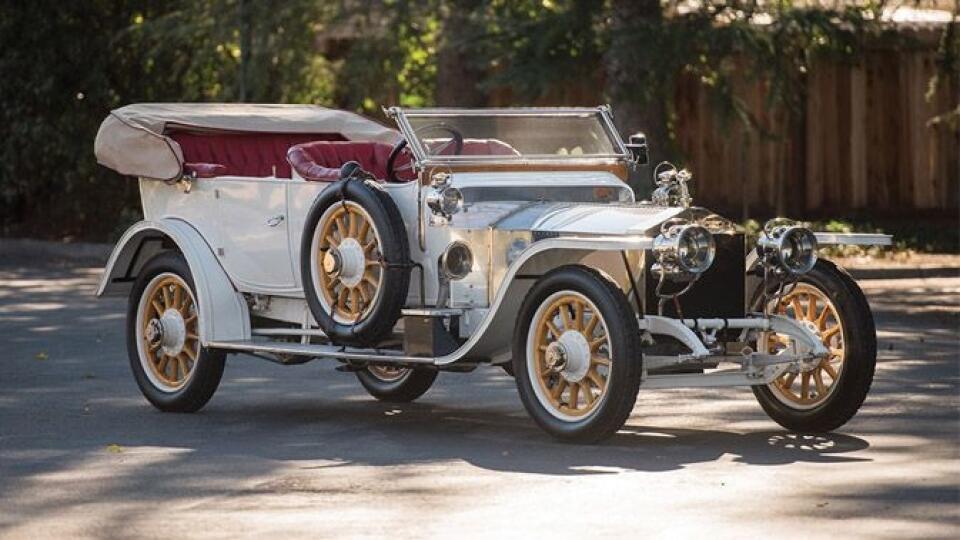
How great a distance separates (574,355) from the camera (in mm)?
10039

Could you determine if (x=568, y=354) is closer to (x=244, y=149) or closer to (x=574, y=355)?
(x=574, y=355)

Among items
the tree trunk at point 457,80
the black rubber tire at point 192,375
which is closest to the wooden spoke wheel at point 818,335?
the black rubber tire at point 192,375

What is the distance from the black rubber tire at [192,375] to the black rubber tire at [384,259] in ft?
2.69

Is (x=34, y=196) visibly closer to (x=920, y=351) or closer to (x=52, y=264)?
(x=52, y=264)

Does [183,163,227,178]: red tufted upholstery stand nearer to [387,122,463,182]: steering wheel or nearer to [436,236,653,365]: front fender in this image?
[387,122,463,182]: steering wheel

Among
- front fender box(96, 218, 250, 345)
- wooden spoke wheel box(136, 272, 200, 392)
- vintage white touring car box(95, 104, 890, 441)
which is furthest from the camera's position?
wooden spoke wheel box(136, 272, 200, 392)

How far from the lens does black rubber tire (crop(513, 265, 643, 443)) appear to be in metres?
9.71

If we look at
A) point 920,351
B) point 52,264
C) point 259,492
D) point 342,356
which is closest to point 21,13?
point 52,264


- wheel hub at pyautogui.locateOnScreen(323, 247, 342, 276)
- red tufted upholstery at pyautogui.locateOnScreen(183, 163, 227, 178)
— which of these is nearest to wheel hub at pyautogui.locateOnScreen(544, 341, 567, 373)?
wheel hub at pyautogui.locateOnScreen(323, 247, 342, 276)

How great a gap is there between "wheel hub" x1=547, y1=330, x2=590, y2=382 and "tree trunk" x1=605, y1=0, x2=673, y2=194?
11.6 metres

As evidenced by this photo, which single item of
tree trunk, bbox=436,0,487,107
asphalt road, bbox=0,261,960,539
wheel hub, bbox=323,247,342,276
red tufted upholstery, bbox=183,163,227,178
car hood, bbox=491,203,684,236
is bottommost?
asphalt road, bbox=0,261,960,539

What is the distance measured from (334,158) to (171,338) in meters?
1.28

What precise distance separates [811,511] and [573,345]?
2048 mm

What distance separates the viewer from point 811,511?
324 inches
